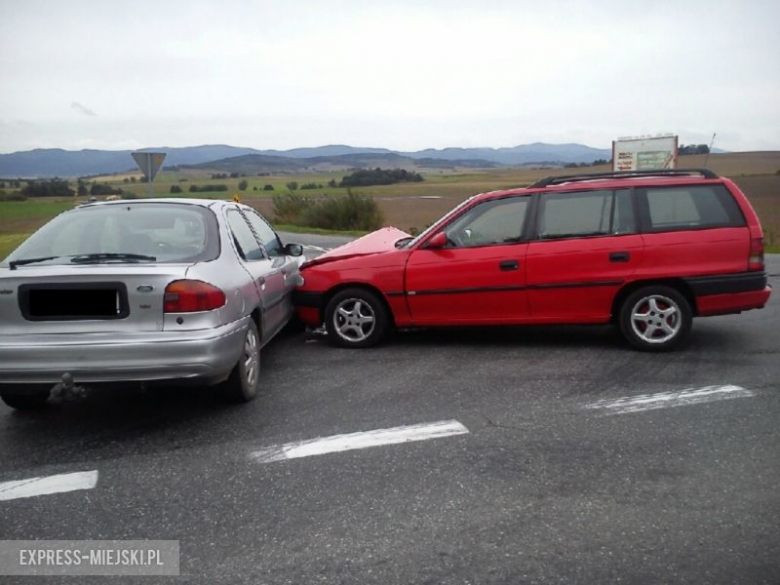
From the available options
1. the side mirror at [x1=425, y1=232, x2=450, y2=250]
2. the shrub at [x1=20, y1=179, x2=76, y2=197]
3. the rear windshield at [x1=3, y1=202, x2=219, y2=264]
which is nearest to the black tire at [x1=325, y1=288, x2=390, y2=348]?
the side mirror at [x1=425, y1=232, x2=450, y2=250]

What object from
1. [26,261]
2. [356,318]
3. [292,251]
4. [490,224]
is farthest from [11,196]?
[26,261]

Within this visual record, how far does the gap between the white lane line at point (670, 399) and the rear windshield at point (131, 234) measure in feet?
9.94

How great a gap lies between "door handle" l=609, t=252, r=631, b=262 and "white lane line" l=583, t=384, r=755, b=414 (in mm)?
1493

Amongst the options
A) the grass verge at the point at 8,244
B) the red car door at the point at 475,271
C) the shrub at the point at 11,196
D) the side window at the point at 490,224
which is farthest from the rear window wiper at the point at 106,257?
the shrub at the point at 11,196

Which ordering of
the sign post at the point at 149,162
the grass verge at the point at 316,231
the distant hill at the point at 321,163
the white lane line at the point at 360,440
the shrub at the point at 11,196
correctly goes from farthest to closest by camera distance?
the distant hill at the point at 321,163, the shrub at the point at 11,196, the grass verge at the point at 316,231, the sign post at the point at 149,162, the white lane line at the point at 360,440

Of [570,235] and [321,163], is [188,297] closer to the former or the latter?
[570,235]

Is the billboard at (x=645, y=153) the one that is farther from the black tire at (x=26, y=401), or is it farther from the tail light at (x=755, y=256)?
the black tire at (x=26, y=401)

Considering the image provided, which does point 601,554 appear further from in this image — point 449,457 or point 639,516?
point 449,457

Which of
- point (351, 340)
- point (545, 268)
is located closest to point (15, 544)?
point (351, 340)

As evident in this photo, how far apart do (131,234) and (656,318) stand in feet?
15.0

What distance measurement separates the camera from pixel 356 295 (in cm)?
726

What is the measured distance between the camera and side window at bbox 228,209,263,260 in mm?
5970

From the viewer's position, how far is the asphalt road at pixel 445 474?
10.5ft

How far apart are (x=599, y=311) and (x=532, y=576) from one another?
13.7ft
